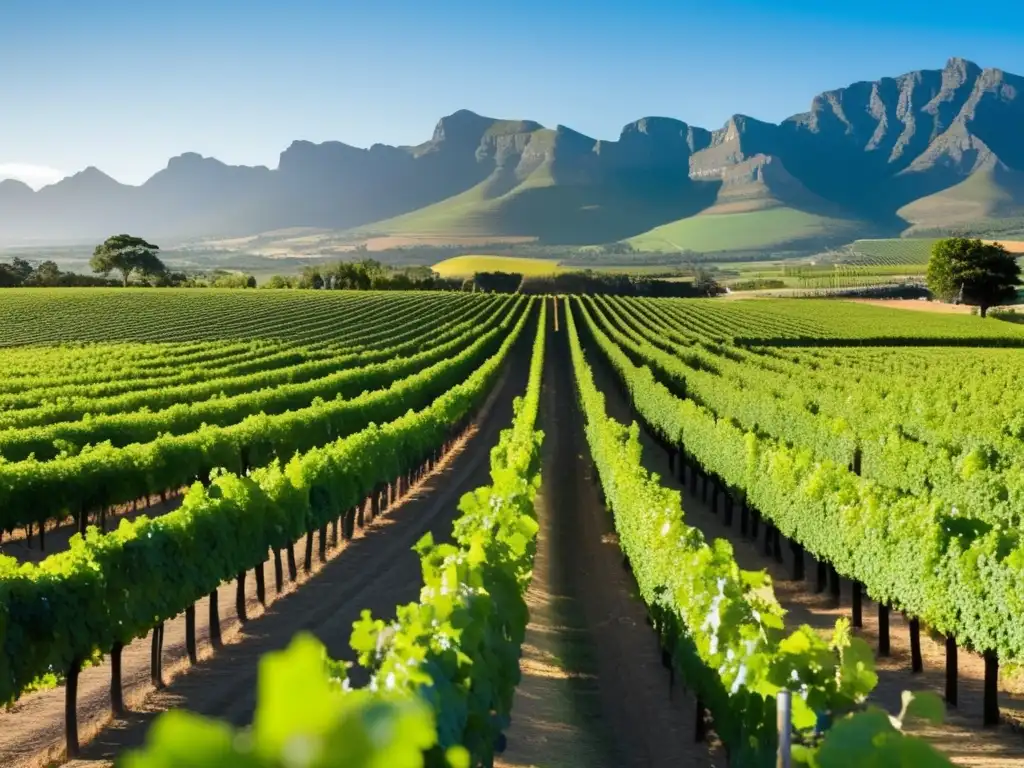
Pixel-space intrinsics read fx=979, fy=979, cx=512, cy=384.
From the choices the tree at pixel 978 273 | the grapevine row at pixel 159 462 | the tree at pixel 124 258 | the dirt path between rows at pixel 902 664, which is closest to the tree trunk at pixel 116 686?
the grapevine row at pixel 159 462

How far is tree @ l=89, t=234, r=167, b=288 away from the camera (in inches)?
5797

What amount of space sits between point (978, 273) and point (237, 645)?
87.5 metres

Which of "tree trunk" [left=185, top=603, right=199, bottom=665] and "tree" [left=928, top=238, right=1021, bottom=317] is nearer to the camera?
"tree trunk" [left=185, top=603, right=199, bottom=665]

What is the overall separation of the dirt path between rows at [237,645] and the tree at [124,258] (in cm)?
13691

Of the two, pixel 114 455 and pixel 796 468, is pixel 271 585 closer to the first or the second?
pixel 114 455

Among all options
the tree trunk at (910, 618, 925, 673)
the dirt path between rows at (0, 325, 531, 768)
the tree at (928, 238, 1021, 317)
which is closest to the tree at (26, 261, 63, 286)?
the tree at (928, 238, 1021, 317)

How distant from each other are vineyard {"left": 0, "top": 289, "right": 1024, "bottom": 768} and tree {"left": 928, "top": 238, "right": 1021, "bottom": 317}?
192 ft

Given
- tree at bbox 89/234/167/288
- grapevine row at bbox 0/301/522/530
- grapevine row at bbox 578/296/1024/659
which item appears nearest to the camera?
grapevine row at bbox 578/296/1024/659

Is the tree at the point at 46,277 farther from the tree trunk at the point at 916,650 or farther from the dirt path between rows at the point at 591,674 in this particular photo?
the tree trunk at the point at 916,650

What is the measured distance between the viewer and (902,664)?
14711 mm

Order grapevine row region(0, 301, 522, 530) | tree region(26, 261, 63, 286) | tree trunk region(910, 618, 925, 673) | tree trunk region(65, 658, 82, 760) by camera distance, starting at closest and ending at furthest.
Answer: tree trunk region(65, 658, 82, 760) < tree trunk region(910, 618, 925, 673) < grapevine row region(0, 301, 522, 530) < tree region(26, 261, 63, 286)

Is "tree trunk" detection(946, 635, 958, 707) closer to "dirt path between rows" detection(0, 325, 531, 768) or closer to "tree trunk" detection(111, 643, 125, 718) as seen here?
"dirt path between rows" detection(0, 325, 531, 768)

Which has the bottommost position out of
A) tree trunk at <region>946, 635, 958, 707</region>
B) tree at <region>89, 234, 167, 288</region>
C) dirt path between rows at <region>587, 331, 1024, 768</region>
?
dirt path between rows at <region>587, 331, 1024, 768</region>

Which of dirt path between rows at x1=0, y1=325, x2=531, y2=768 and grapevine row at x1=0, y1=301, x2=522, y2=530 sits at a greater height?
grapevine row at x1=0, y1=301, x2=522, y2=530
